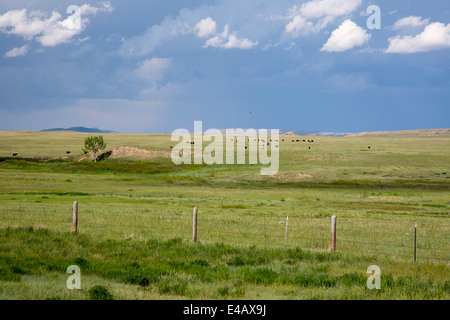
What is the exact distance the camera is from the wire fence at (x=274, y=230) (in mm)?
19156

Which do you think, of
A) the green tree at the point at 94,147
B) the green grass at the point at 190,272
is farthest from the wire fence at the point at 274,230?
the green tree at the point at 94,147

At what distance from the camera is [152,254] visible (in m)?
16.0

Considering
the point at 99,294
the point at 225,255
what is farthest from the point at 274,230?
the point at 99,294

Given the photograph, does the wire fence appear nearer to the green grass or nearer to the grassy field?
the grassy field

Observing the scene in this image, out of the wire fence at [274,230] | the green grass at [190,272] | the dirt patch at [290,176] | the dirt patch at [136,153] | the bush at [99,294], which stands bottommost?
the dirt patch at [290,176]

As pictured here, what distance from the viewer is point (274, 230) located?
23984 millimetres

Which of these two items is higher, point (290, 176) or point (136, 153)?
point (136, 153)

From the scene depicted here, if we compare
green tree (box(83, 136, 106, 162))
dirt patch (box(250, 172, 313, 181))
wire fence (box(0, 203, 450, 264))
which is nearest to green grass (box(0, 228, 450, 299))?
wire fence (box(0, 203, 450, 264))

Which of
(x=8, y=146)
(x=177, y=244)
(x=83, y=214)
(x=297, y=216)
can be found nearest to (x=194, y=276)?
(x=177, y=244)

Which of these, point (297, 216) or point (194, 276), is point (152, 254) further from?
point (297, 216)

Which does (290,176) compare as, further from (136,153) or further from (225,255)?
(225,255)

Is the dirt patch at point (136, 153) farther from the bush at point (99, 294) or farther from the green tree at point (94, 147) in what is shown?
the bush at point (99, 294)

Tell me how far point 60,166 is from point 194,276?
85.7m

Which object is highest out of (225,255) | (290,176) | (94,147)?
(94,147)
